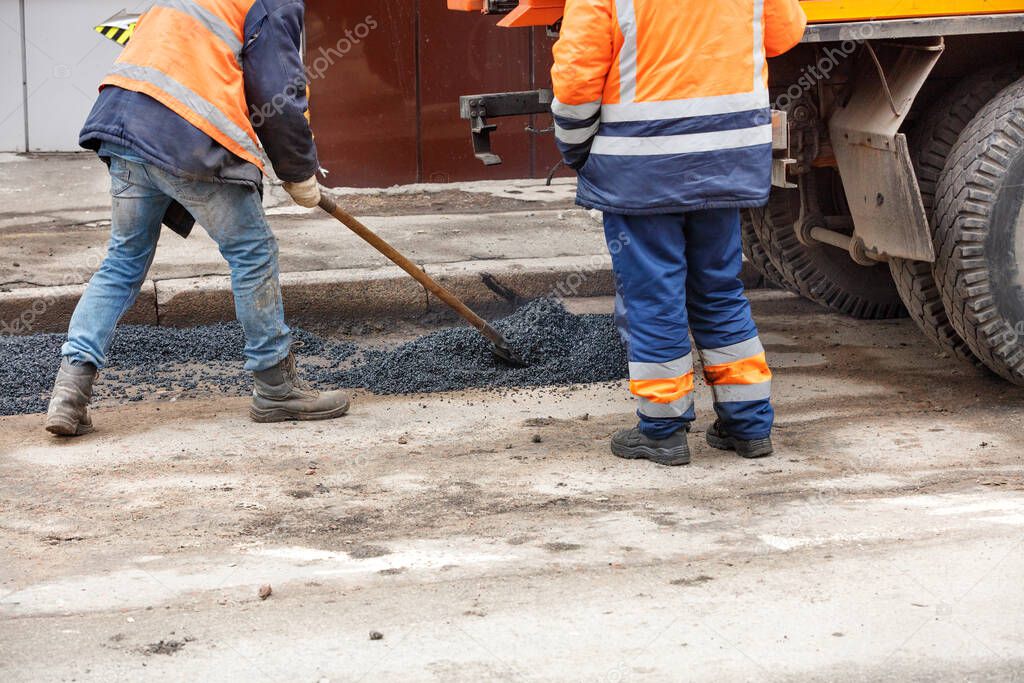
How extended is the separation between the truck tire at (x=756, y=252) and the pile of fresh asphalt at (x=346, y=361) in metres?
0.74

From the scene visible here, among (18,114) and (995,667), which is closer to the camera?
(995,667)

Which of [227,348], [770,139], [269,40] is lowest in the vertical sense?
[227,348]

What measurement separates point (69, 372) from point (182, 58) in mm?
1094

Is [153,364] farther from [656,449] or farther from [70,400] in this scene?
[656,449]

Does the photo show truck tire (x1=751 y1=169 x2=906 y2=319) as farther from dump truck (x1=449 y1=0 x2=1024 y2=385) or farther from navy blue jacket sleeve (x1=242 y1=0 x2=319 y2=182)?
navy blue jacket sleeve (x1=242 y1=0 x2=319 y2=182)

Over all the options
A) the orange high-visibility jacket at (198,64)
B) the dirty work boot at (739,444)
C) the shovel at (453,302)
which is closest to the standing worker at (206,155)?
the orange high-visibility jacket at (198,64)

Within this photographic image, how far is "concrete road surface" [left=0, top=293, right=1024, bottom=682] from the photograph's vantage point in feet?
9.78

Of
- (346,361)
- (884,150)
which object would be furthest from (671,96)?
(346,361)

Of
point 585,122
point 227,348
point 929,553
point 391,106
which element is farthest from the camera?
point 391,106

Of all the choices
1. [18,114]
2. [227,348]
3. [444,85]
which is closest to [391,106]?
[444,85]

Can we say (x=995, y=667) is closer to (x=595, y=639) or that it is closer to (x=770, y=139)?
(x=595, y=639)

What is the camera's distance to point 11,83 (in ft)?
29.5

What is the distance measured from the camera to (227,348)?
5582mm

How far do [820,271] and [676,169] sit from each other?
2.01 metres
